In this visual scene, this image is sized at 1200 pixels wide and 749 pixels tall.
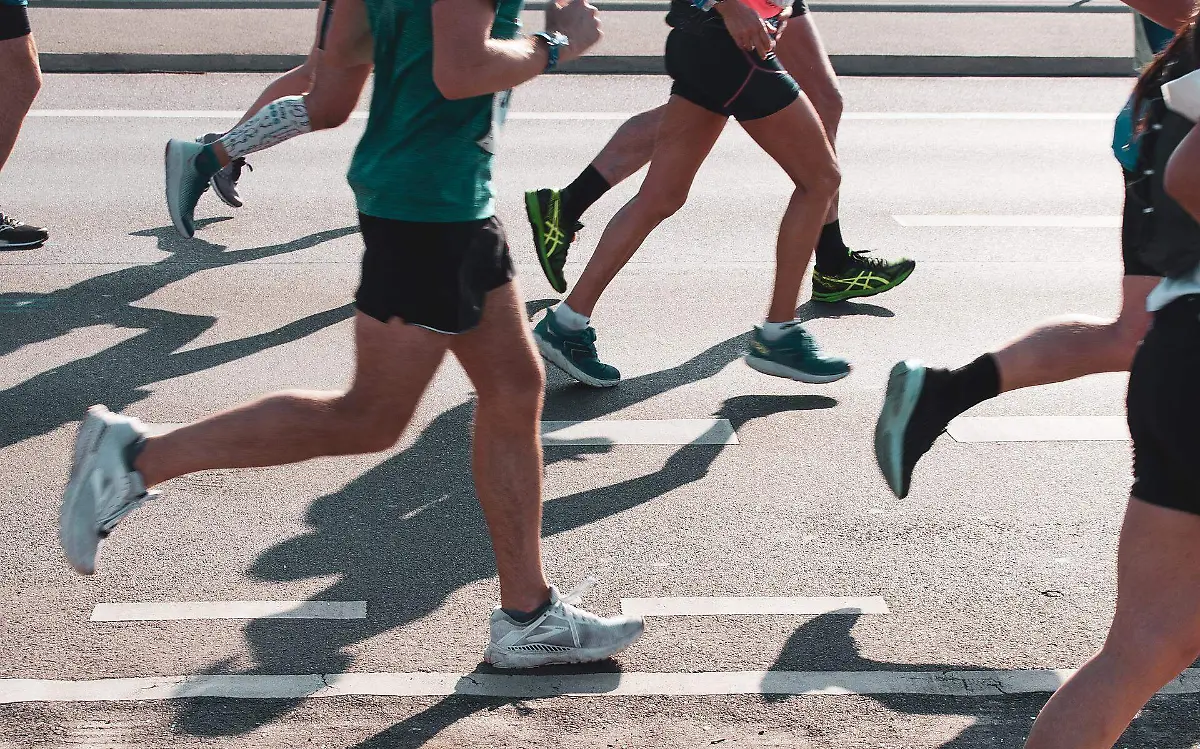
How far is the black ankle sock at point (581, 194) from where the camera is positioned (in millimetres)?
5914

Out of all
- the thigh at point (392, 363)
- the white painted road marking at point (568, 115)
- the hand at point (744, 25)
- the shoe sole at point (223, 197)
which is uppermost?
the hand at point (744, 25)

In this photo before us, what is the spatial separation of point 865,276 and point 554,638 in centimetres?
317

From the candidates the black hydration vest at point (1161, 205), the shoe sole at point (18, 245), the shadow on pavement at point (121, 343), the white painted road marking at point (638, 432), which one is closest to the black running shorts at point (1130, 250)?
the black hydration vest at point (1161, 205)

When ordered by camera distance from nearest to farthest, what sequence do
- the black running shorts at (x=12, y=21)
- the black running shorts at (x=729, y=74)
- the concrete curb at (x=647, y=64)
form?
the black running shorts at (x=729, y=74) < the black running shorts at (x=12, y=21) < the concrete curb at (x=647, y=64)

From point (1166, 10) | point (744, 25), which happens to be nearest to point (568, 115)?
point (744, 25)

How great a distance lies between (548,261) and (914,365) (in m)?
2.47

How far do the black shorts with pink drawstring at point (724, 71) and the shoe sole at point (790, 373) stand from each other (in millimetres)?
831

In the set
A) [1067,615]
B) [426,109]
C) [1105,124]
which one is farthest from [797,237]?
[1105,124]

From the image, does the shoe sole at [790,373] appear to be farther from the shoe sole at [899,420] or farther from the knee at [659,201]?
the shoe sole at [899,420]

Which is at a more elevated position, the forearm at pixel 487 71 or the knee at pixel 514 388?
the forearm at pixel 487 71

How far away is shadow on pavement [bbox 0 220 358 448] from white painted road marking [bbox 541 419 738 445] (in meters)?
1.37

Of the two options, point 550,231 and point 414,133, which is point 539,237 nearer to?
point 550,231

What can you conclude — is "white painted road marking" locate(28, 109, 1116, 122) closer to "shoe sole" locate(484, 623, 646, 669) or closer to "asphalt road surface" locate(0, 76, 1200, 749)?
"asphalt road surface" locate(0, 76, 1200, 749)

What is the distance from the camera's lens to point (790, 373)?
5.11 m
